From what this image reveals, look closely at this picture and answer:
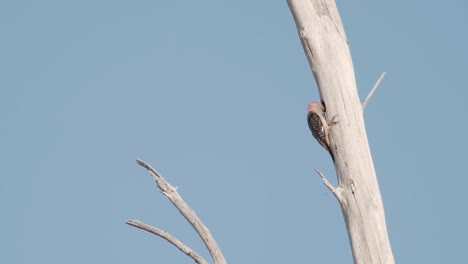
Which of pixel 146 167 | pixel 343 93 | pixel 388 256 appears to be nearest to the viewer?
pixel 388 256

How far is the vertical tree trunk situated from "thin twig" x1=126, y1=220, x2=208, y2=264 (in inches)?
49.3

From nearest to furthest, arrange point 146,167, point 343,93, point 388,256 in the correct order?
1. point 388,256
2. point 343,93
3. point 146,167

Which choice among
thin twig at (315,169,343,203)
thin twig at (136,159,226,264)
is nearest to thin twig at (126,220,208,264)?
thin twig at (136,159,226,264)

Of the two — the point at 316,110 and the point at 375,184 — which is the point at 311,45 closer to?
the point at 316,110

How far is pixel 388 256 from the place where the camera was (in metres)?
5.29

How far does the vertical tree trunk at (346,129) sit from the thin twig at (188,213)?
110 cm

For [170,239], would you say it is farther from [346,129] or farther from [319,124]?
[346,129]

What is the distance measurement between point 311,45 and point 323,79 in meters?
0.30

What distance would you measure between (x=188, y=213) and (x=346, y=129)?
1.46 m

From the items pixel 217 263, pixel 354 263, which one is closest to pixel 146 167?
pixel 217 263

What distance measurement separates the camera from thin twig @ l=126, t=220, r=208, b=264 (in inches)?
231

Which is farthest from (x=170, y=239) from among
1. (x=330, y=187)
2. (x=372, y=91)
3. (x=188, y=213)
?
(x=372, y=91)

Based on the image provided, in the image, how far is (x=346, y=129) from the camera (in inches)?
222

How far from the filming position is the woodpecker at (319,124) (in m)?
5.75
